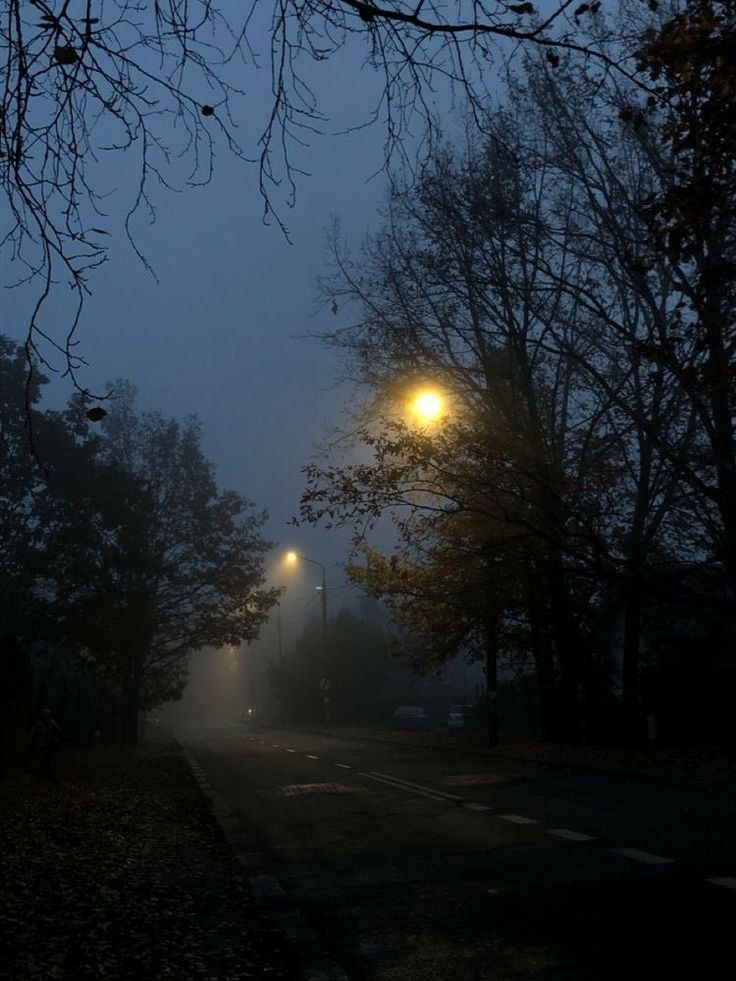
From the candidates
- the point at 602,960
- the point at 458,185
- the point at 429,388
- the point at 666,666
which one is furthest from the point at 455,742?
the point at 602,960

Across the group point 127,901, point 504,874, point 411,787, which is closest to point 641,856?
point 504,874

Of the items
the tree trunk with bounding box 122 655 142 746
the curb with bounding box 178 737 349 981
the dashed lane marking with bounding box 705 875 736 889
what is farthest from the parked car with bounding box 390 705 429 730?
the dashed lane marking with bounding box 705 875 736 889

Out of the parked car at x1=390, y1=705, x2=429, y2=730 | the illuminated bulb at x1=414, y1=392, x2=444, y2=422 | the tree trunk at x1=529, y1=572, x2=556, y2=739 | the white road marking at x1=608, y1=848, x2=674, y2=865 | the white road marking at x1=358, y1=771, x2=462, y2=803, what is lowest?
the white road marking at x1=608, y1=848, x2=674, y2=865

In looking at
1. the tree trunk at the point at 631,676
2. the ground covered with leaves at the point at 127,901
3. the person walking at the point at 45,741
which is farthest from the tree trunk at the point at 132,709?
the ground covered with leaves at the point at 127,901

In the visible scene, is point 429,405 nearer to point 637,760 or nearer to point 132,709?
point 637,760

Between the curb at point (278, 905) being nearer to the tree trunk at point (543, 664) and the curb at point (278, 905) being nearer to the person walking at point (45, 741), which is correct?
the person walking at point (45, 741)

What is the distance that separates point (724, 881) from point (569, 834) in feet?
9.85

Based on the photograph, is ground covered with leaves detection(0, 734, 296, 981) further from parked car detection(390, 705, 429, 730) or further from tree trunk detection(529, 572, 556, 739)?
parked car detection(390, 705, 429, 730)

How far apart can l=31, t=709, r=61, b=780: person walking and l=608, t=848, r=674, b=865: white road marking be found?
687 inches

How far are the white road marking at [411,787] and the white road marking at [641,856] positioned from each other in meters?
5.31

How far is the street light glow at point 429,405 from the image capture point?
77.3 ft

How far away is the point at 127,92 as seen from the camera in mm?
6250

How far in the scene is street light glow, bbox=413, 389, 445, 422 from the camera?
23.6 meters

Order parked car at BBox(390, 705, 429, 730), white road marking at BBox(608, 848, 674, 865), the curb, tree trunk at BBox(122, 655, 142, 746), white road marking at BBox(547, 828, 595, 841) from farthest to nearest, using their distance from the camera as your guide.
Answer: parked car at BBox(390, 705, 429, 730) → tree trunk at BBox(122, 655, 142, 746) → white road marking at BBox(547, 828, 595, 841) → white road marking at BBox(608, 848, 674, 865) → the curb
